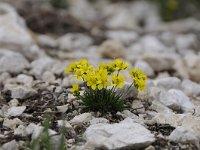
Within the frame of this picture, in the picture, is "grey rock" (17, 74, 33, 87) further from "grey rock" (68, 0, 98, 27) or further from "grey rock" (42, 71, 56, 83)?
"grey rock" (68, 0, 98, 27)

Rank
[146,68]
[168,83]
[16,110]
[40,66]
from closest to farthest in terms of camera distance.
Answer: [16,110], [168,83], [40,66], [146,68]

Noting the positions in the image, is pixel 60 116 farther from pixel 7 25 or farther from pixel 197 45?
pixel 197 45

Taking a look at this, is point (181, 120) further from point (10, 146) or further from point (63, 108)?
point (10, 146)

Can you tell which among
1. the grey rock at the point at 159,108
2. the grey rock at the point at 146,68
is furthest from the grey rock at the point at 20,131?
the grey rock at the point at 146,68

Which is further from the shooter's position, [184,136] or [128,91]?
[128,91]

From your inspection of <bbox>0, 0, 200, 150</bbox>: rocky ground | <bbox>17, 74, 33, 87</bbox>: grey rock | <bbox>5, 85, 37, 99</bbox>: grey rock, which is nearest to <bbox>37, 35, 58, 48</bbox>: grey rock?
<bbox>0, 0, 200, 150</bbox>: rocky ground

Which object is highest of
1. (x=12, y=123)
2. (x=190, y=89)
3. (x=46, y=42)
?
(x=46, y=42)

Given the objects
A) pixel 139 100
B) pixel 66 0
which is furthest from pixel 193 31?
pixel 139 100

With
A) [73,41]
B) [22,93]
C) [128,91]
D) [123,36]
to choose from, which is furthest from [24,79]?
[123,36]

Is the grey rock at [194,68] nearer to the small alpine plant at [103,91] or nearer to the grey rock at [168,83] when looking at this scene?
the grey rock at [168,83]
